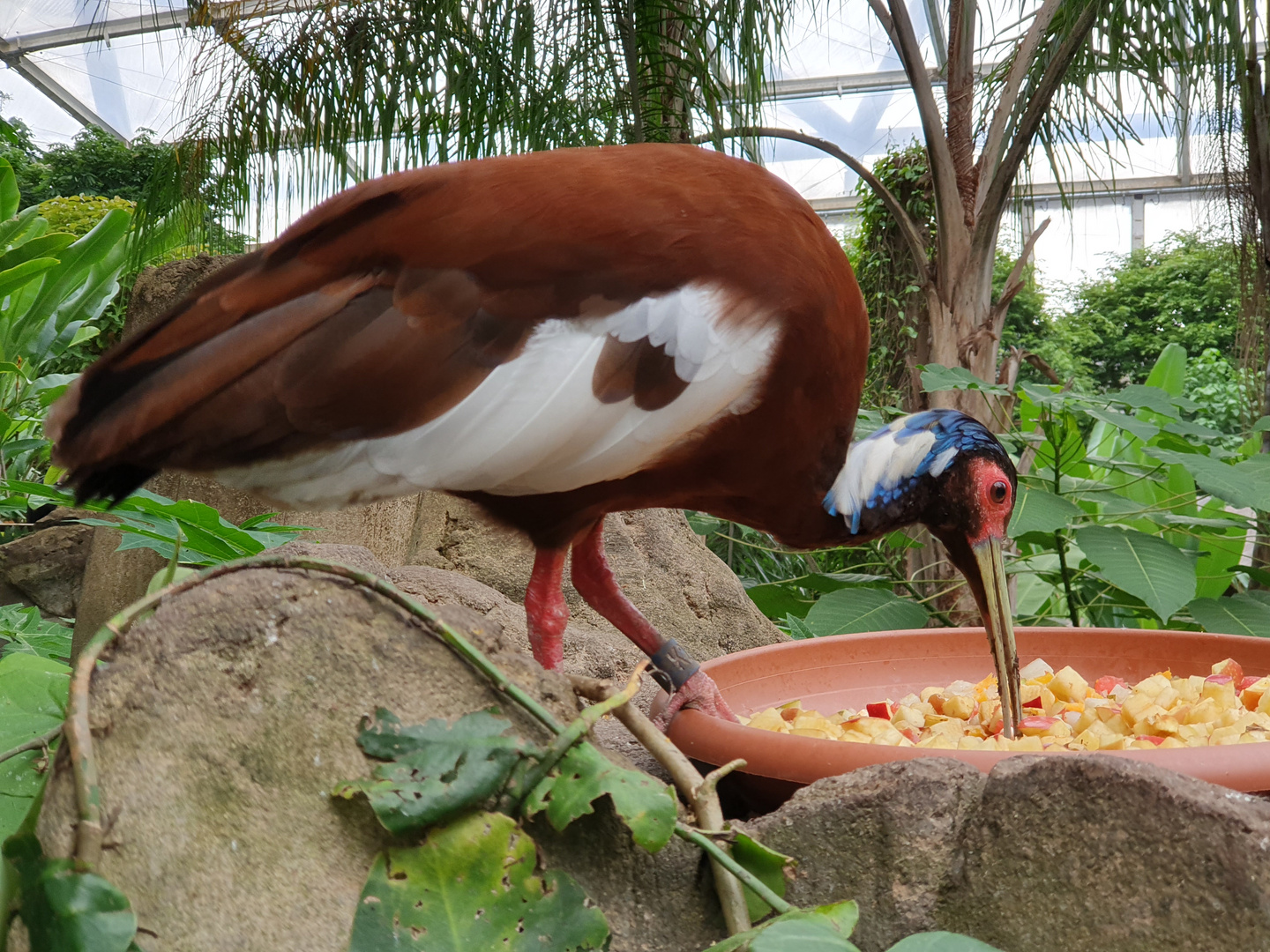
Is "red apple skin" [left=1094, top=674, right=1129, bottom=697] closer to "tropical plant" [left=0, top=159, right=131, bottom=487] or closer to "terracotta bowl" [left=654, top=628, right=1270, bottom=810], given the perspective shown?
"terracotta bowl" [left=654, top=628, right=1270, bottom=810]

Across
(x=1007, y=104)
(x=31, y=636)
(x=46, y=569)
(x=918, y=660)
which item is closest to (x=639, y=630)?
(x=918, y=660)

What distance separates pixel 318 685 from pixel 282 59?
14.3 ft

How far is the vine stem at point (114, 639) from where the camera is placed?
0.56 metres

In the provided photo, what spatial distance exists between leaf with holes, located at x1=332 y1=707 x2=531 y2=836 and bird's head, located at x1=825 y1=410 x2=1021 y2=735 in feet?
2.96

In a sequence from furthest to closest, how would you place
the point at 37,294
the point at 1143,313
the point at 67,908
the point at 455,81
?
the point at 1143,313, the point at 455,81, the point at 37,294, the point at 67,908

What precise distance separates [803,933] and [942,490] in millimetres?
983

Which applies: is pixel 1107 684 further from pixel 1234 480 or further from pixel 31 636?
pixel 31 636

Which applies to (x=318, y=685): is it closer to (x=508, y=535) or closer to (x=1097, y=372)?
(x=508, y=535)

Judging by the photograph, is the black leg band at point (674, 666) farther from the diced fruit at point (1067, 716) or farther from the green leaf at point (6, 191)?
the green leaf at point (6, 191)

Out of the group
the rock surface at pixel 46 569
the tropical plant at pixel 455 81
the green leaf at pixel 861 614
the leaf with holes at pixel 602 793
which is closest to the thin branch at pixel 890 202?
the tropical plant at pixel 455 81

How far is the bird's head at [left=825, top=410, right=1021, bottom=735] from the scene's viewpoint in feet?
4.82

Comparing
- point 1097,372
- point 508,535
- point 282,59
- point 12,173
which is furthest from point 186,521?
point 1097,372

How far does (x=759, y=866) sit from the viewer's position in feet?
2.31

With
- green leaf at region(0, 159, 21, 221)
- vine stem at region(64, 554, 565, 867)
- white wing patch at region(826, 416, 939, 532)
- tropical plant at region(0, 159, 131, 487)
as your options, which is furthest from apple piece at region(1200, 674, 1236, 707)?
green leaf at region(0, 159, 21, 221)
